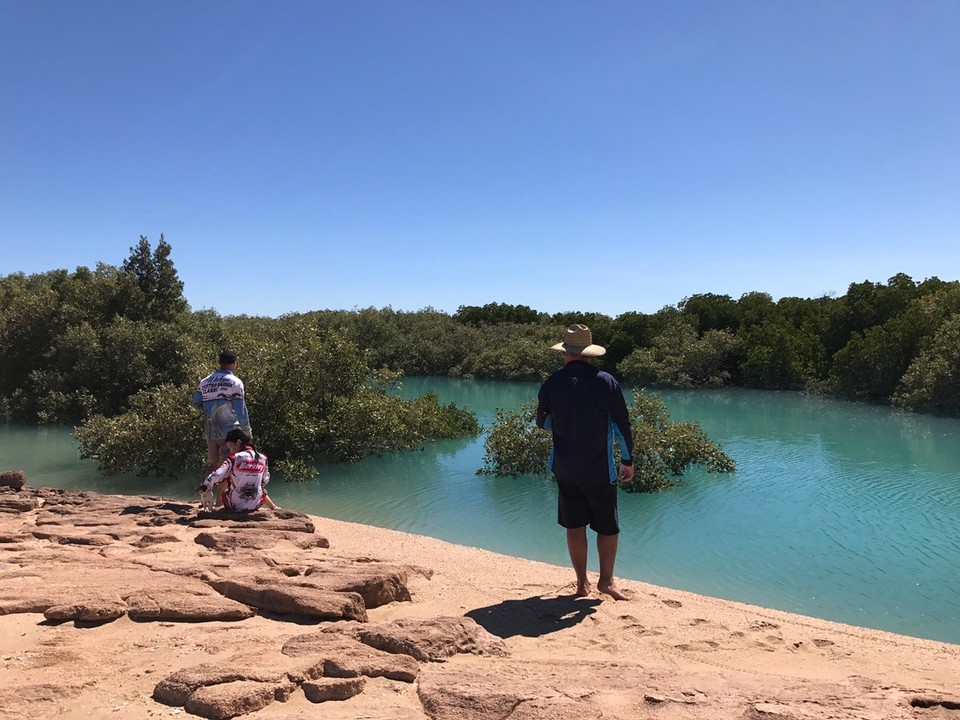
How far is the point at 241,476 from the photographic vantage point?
7.37 m

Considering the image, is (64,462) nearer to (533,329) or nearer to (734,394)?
(734,394)

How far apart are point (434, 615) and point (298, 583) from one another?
3.08 ft

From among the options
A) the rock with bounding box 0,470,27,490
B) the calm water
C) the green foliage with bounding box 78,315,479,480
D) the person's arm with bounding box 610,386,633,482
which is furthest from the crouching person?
the green foliage with bounding box 78,315,479,480

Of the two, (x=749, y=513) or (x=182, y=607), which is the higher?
(x=182, y=607)

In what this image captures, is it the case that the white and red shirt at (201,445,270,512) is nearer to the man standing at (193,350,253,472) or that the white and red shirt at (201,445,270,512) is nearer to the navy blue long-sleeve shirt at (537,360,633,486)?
the man standing at (193,350,253,472)

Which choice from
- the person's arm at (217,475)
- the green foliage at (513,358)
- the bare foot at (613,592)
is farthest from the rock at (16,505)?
the green foliage at (513,358)

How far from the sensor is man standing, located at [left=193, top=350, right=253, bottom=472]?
26.0ft

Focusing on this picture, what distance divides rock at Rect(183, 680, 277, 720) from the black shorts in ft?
8.16

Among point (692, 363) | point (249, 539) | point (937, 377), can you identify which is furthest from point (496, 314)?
point (249, 539)

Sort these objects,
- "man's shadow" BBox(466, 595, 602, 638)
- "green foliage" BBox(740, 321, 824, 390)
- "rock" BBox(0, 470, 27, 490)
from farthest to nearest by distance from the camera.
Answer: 1. "green foliage" BBox(740, 321, 824, 390)
2. "rock" BBox(0, 470, 27, 490)
3. "man's shadow" BBox(466, 595, 602, 638)

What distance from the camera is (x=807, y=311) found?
135 ft

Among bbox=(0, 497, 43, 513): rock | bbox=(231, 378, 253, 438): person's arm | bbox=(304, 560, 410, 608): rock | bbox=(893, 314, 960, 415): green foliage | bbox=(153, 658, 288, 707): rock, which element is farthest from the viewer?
bbox=(893, 314, 960, 415): green foliage

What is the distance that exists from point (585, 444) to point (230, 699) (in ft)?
9.15

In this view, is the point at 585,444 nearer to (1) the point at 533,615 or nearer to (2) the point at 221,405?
(1) the point at 533,615
